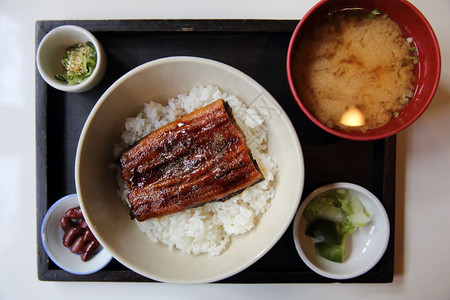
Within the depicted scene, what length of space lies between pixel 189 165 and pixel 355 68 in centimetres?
100

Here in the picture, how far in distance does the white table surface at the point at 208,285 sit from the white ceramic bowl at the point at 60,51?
281 millimetres

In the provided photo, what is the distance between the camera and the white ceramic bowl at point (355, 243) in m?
1.96

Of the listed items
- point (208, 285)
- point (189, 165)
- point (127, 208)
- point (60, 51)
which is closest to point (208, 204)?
point (189, 165)

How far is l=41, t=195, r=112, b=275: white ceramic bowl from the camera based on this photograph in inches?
79.6

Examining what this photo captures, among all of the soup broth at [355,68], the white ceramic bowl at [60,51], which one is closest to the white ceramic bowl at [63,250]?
the white ceramic bowl at [60,51]

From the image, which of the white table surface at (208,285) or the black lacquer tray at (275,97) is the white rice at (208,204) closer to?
the black lacquer tray at (275,97)

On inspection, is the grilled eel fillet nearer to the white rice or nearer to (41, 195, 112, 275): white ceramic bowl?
the white rice

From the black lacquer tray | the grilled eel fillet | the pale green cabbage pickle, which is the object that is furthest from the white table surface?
the grilled eel fillet

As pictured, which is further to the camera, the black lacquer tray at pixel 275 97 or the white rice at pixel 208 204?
the black lacquer tray at pixel 275 97

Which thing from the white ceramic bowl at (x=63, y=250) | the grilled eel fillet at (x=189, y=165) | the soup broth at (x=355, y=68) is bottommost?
the white ceramic bowl at (x=63, y=250)

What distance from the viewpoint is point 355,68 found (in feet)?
6.12

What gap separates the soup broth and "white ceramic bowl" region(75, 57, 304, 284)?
265 millimetres

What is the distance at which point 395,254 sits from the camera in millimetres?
2223

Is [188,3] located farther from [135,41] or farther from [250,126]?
[250,126]
